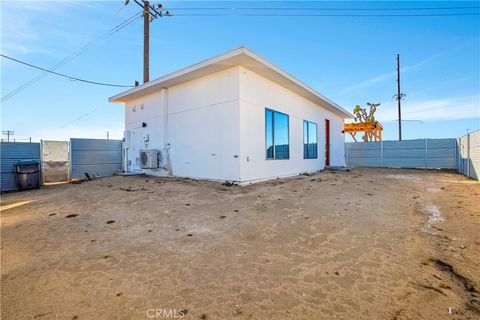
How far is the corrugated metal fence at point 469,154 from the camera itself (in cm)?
899

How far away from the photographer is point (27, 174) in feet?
28.7

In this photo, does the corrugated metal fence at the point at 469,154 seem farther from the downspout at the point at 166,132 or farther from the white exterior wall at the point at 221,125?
the downspout at the point at 166,132

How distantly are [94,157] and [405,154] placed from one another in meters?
19.3

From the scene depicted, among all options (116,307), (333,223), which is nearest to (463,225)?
(333,223)

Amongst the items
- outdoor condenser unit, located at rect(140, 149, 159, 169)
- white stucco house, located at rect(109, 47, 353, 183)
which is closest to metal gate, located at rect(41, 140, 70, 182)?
white stucco house, located at rect(109, 47, 353, 183)

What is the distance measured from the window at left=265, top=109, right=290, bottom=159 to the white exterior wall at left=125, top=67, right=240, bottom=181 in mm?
1575

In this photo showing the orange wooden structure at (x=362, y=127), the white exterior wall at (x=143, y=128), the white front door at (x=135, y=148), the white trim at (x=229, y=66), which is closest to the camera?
→ the white trim at (x=229, y=66)

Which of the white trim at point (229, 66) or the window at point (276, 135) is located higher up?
the white trim at point (229, 66)

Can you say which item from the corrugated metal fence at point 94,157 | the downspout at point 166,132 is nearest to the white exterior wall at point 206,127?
the downspout at point 166,132

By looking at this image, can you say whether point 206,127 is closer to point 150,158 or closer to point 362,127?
point 150,158

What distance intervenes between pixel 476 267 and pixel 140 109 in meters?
11.3

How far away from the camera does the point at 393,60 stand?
755 inches

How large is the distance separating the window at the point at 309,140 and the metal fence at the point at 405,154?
7271 mm

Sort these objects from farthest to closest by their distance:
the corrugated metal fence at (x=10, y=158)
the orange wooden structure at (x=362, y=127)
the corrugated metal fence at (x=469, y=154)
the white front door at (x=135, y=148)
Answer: the orange wooden structure at (x=362, y=127) < the white front door at (x=135, y=148) < the corrugated metal fence at (x=469, y=154) < the corrugated metal fence at (x=10, y=158)
